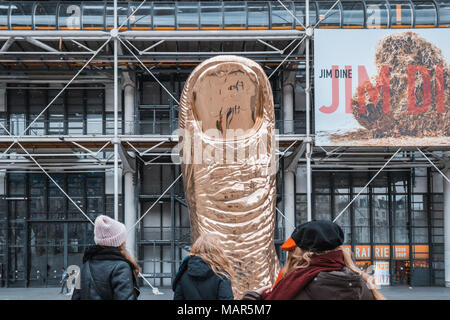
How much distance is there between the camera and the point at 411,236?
49.3 feet

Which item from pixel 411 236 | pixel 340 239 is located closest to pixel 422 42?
pixel 411 236

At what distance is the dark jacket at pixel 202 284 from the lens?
275 cm

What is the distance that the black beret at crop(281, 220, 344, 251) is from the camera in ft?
7.05

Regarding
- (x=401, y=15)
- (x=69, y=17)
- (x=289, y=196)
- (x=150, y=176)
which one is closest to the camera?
(x=69, y=17)

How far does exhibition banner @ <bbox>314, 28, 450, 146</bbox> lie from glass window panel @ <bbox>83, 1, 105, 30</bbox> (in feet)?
17.4

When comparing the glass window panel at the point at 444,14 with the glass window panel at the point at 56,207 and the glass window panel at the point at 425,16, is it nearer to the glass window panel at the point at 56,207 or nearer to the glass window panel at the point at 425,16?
the glass window panel at the point at 425,16

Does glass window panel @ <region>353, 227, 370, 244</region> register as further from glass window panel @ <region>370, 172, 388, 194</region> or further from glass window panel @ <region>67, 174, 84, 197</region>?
glass window panel @ <region>67, 174, 84, 197</region>

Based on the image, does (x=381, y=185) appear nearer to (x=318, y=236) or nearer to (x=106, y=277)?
(x=106, y=277)

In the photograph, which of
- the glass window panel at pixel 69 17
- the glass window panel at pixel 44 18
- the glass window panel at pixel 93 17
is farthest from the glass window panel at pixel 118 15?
the glass window panel at pixel 44 18

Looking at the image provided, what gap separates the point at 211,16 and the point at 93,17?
2938 mm

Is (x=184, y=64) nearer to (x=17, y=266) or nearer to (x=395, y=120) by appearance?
(x=395, y=120)

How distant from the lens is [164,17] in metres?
13.0

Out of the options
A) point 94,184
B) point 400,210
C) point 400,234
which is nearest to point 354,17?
point 400,210

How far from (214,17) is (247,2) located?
0.97 metres
